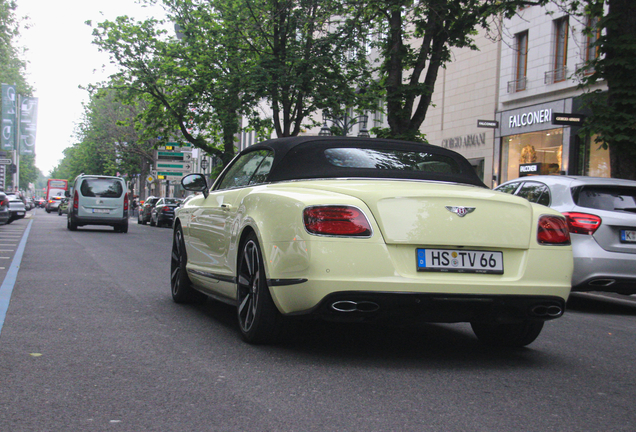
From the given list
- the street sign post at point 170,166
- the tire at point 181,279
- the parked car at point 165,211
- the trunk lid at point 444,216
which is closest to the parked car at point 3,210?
the parked car at point 165,211

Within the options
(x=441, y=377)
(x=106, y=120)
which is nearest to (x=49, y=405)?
(x=441, y=377)

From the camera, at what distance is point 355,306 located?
4.73 metres

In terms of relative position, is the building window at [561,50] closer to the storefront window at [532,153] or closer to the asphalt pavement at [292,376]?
the storefront window at [532,153]

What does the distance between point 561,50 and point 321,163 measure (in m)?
21.5

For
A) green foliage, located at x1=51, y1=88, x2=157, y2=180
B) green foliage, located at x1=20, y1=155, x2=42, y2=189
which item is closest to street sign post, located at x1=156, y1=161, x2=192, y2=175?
green foliage, located at x1=51, y1=88, x2=157, y2=180

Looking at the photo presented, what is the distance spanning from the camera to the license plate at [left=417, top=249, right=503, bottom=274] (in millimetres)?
4797

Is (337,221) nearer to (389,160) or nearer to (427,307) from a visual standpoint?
(427,307)

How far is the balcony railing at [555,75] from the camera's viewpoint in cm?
2492

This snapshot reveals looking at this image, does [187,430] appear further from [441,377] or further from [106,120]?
[106,120]

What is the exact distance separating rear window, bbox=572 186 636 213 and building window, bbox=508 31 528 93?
18850 millimetres

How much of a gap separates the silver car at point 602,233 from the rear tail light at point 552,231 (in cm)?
340

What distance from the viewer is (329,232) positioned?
187 inches

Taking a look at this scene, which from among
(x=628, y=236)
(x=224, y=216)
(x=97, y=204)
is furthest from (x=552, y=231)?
(x=97, y=204)

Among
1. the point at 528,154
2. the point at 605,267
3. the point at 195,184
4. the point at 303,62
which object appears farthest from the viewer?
A: the point at 528,154
